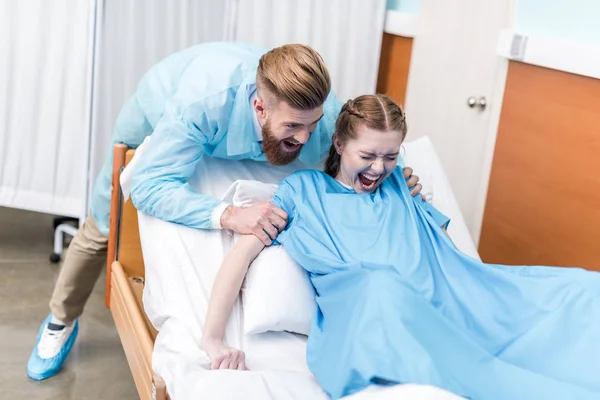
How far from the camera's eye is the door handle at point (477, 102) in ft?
8.09

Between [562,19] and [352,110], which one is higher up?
[562,19]

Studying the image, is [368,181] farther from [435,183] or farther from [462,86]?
[462,86]

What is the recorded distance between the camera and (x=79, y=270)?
2178 mm

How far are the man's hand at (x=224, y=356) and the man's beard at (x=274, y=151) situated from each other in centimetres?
49

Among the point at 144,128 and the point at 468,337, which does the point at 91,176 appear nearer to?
the point at 144,128

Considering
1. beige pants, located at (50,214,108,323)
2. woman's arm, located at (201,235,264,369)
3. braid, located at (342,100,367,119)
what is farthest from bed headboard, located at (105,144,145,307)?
braid, located at (342,100,367,119)

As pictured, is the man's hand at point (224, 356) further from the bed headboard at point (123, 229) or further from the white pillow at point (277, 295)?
the bed headboard at point (123, 229)

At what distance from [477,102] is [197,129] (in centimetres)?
106

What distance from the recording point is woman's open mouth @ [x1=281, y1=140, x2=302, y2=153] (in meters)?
1.78

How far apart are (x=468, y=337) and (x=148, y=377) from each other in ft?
2.20

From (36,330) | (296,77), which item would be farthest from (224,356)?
(36,330)

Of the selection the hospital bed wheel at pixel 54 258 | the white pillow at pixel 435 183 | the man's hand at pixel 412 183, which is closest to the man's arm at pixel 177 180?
the man's hand at pixel 412 183

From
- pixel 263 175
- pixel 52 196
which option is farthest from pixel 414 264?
pixel 52 196

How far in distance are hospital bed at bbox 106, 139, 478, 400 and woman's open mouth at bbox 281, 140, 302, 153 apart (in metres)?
0.19
